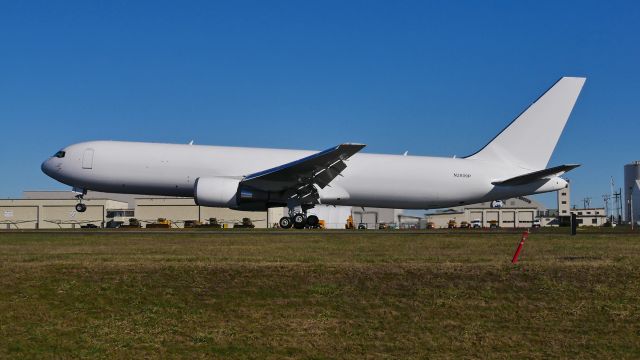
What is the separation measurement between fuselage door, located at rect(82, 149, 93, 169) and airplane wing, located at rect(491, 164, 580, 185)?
2415 centimetres

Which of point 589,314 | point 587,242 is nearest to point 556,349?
point 589,314

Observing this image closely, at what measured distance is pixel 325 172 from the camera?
3994cm

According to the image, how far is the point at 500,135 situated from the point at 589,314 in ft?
99.7

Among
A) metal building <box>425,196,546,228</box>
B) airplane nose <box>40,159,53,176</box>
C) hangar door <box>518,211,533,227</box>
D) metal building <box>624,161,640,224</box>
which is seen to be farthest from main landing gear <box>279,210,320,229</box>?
hangar door <box>518,211,533,227</box>

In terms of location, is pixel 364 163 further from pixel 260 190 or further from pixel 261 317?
pixel 261 317

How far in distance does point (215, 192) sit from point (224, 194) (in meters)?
0.51

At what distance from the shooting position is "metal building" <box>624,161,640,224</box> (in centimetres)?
9945

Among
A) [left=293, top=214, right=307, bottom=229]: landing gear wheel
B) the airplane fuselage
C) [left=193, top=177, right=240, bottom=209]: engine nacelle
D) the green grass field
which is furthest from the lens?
[left=293, top=214, right=307, bottom=229]: landing gear wheel

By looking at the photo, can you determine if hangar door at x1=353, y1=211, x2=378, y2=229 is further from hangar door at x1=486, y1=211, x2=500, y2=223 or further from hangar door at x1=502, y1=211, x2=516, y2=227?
hangar door at x1=502, y1=211, x2=516, y2=227

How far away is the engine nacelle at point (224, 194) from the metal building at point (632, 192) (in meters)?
67.6

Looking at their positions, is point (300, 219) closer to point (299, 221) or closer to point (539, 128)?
point (299, 221)

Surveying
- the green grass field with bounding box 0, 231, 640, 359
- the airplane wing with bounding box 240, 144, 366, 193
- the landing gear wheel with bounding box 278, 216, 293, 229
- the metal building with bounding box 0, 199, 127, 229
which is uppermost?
the airplane wing with bounding box 240, 144, 366, 193

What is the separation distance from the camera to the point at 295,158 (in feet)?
141

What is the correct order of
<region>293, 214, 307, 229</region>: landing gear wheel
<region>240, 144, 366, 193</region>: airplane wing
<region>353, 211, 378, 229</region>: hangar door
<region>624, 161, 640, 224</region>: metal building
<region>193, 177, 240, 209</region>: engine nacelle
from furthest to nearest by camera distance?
<region>353, 211, 378, 229</region>: hangar door → <region>624, 161, 640, 224</region>: metal building → <region>293, 214, 307, 229</region>: landing gear wheel → <region>193, 177, 240, 209</region>: engine nacelle → <region>240, 144, 366, 193</region>: airplane wing
